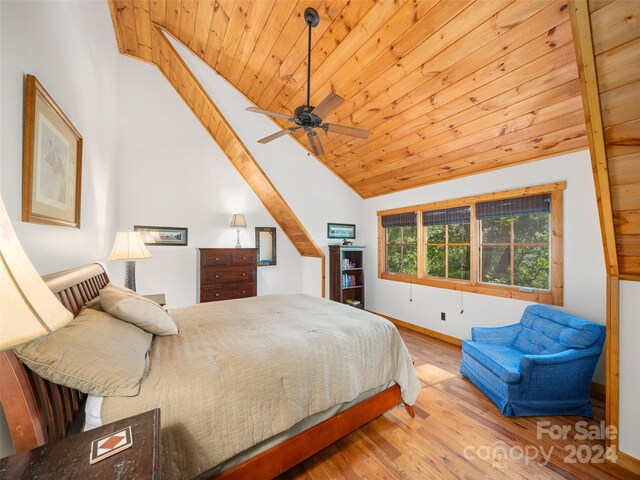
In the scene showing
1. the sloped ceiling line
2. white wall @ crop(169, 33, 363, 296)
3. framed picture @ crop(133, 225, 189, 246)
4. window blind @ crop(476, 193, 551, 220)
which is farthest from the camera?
framed picture @ crop(133, 225, 189, 246)

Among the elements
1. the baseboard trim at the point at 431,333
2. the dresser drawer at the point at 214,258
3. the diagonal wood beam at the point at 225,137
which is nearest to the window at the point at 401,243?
the baseboard trim at the point at 431,333

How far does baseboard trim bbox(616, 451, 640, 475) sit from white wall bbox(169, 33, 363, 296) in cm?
346

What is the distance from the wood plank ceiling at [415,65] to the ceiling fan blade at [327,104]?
0.38 metres

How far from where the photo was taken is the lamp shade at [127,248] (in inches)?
94.7

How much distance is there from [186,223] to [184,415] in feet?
10.8

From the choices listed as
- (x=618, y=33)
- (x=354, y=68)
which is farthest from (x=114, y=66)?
(x=618, y=33)

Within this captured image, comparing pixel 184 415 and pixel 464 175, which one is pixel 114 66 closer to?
pixel 184 415

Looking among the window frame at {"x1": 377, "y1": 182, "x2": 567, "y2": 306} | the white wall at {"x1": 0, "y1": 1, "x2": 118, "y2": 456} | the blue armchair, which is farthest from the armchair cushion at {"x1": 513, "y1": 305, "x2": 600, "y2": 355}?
the white wall at {"x1": 0, "y1": 1, "x2": 118, "y2": 456}

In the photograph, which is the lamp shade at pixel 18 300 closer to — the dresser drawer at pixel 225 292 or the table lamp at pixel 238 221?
the dresser drawer at pixel 225 292

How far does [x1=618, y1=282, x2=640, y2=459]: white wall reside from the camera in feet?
5.20

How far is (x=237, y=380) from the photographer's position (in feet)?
4.18

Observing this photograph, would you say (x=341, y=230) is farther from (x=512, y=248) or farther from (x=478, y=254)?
(x=512, y=248)

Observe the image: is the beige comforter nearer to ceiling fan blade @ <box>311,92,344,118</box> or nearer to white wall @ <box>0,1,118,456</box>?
white wall @ <box>0,1,118,456</box>

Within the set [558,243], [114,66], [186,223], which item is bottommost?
[558,243]
